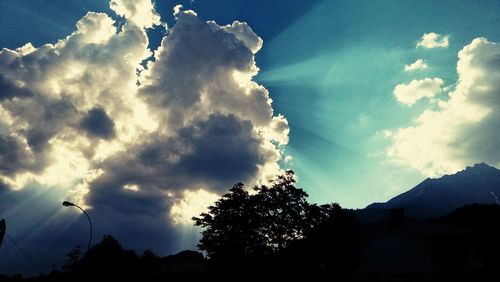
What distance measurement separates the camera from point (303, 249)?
1619 inches

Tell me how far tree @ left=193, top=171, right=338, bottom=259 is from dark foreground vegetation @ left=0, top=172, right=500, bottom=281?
0.13m

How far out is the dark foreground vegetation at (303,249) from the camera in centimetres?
2866

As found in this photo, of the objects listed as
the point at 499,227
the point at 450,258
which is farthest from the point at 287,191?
the point at 499,227

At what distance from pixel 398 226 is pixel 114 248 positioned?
29.2 metres

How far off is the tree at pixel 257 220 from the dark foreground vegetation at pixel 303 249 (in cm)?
Answer: 13

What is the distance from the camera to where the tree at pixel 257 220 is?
43.9 metres

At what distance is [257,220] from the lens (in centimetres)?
4638

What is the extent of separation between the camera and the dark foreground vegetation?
94.0 feet

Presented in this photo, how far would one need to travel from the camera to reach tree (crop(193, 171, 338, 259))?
43.9 m

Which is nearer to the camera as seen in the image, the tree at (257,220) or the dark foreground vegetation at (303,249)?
the dark foreground vegetation at (303,249)

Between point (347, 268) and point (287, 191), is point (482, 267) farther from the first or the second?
point (287, 191)

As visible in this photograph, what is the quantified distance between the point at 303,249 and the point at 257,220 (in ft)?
25.6

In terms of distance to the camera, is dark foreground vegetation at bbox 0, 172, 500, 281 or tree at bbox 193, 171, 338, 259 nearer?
dark foreground vegetation at bbox 0, 172, 500, 281

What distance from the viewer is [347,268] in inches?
1182
